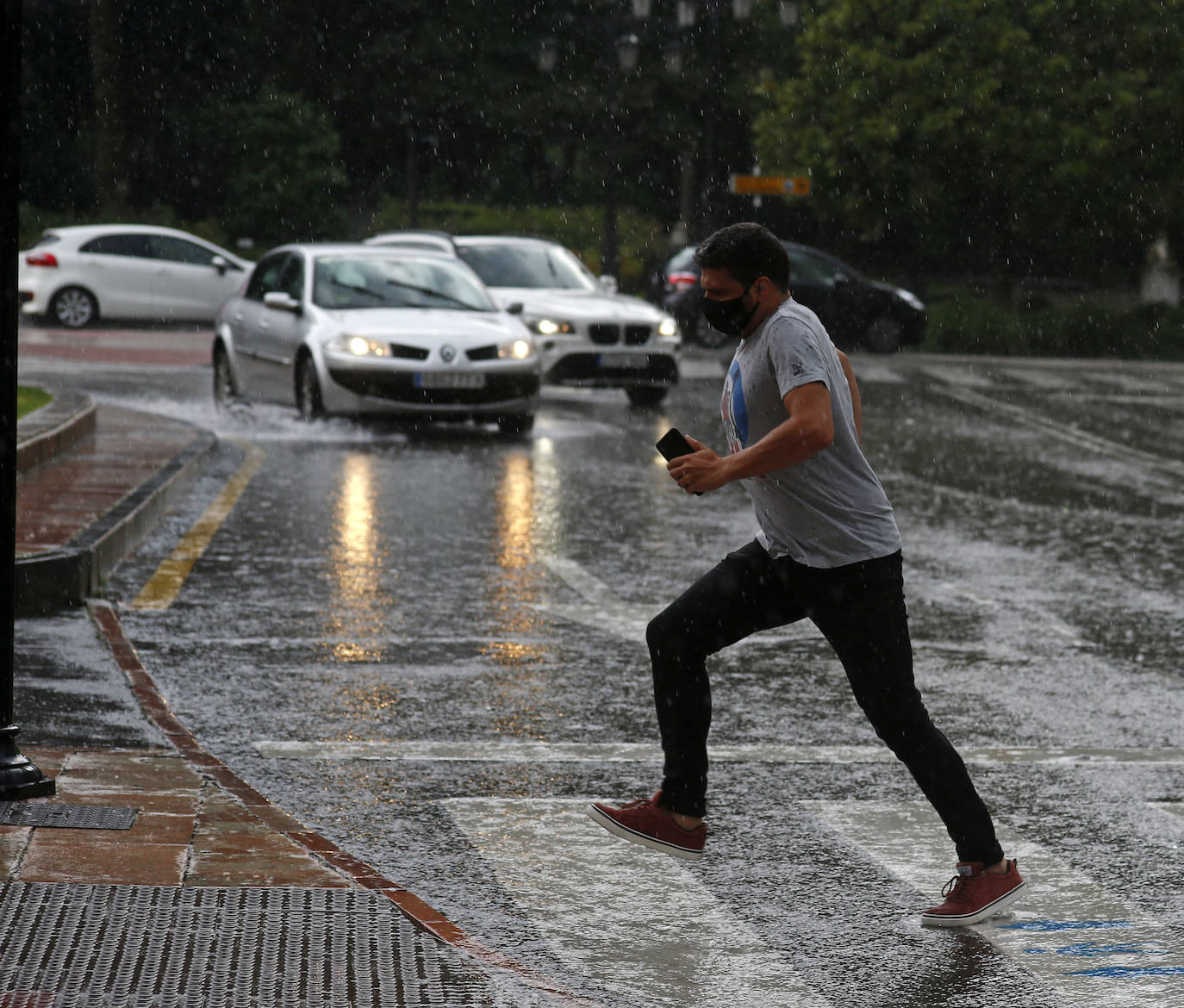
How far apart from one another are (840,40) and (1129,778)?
36.2 metres

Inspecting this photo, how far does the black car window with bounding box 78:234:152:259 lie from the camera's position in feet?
98.3

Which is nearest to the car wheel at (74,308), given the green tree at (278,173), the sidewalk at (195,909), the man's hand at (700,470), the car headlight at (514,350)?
the car headlight at (514,350)

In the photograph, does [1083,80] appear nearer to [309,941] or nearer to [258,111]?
[258,111]

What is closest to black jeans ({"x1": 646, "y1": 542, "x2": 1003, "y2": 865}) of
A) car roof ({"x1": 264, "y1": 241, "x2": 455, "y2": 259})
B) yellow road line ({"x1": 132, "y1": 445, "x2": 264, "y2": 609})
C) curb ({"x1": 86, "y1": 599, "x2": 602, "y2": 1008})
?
curb ({"x1": 86, "y1": 599, "x2": 602, "y2": 1008})

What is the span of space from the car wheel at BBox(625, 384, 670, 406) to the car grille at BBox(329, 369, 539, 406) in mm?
3756

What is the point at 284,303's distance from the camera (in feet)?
56.9

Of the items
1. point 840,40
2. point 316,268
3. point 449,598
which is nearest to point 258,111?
point 840,40

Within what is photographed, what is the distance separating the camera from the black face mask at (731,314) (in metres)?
5.16

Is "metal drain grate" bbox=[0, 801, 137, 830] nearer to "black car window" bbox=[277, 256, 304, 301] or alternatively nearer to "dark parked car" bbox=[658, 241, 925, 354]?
"black car window" bbox=[277, 256, 304, 301]

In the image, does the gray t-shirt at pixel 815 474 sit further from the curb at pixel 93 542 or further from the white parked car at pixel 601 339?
the white parked car at pixel 601 339

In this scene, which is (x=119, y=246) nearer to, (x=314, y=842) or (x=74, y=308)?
(x=74, y=308)

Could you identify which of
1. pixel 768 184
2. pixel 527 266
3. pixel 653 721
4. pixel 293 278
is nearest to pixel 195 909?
pixel 653 721

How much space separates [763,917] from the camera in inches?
197

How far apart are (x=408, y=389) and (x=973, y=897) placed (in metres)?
11.9
